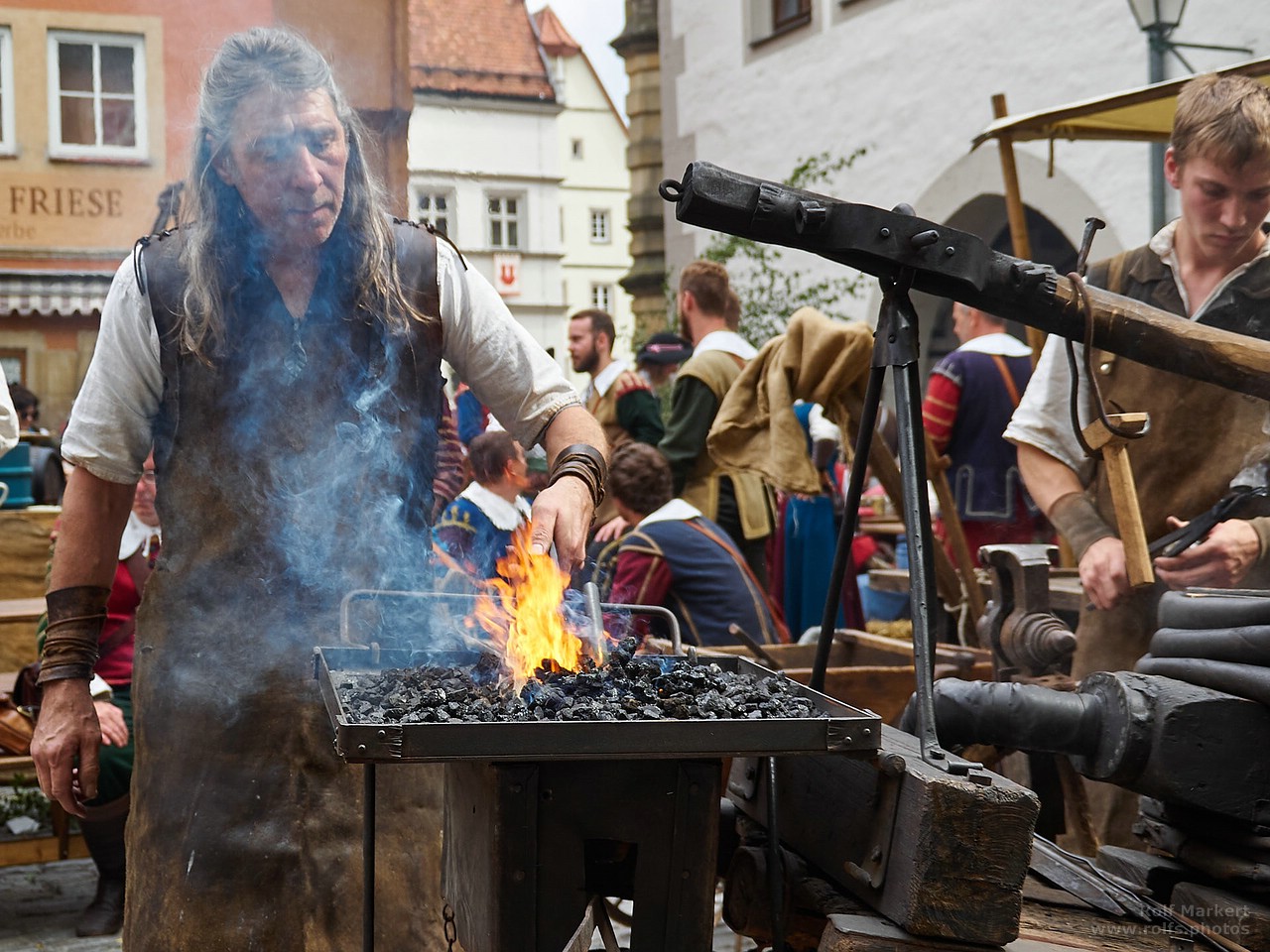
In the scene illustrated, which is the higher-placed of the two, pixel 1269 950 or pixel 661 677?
pixel 661 677

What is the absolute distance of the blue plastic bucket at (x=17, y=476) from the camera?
9.15 metres

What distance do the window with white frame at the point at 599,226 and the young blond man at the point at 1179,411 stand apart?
3507cm

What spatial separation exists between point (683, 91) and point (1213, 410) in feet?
41.5

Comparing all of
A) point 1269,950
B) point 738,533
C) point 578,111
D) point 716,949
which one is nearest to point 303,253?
point 1269,950

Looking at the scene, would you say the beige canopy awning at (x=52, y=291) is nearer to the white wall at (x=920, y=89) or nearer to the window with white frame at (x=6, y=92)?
the window with white frame at (x=6, y=92)

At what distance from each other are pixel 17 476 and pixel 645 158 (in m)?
8.78

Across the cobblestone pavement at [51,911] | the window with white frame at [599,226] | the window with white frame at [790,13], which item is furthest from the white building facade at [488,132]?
the window with white frame at [599,226]

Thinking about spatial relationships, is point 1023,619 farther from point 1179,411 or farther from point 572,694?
point 572,694

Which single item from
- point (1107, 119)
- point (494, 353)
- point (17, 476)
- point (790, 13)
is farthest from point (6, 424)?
point (790, 13)

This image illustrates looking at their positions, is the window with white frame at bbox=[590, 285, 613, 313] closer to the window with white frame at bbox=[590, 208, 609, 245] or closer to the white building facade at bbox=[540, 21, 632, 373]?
the white building facade at bbox=[540, 21, 632, 373]

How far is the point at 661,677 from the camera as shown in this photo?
7.43 ft

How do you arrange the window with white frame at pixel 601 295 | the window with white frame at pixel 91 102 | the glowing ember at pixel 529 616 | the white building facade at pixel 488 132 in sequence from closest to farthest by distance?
the glowing ember at pixel 529 616 < the white building facade at pixel 488 132 < the window with white frame at pixel 91 102 < the window with white frame at pixel 601 295

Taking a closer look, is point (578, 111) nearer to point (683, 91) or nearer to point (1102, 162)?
point (683, 91)

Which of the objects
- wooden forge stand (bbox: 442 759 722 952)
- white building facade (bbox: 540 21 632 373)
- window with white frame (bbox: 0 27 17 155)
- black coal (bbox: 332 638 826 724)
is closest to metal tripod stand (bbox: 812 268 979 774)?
black coal (bbox: 332 638 826 724)
